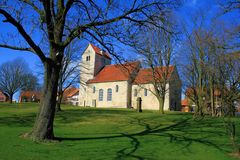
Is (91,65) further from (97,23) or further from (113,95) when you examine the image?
(97,23)

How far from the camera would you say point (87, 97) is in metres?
60.5

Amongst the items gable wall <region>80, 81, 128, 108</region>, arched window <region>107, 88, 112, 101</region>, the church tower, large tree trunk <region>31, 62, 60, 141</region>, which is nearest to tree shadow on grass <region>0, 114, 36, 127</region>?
large tree trunk <region>31, 62, 60, 141</region>

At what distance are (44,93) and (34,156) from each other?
368 centimetres

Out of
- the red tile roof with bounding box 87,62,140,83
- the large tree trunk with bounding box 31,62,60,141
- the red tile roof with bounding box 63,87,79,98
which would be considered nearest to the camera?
the large tree trunk with bounding box 31,62,60,141

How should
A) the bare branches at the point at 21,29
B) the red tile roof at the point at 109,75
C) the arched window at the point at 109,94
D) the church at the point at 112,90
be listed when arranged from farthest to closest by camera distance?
the arched window at the point at 109,94, the red tile roof at the point at 109,75, the church at the point at 112,90, the bare branches at the point at 21,29

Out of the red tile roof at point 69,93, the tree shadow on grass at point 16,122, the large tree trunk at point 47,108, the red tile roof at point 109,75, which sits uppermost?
the red tile roof at point 109,75

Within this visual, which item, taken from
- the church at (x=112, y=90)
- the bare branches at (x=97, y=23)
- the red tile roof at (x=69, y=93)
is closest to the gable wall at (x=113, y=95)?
the church at (x=112, y=90)

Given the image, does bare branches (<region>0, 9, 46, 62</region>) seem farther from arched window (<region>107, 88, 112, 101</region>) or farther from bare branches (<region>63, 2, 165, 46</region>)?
arched window (<region>107, 88, 112, 101</region>)

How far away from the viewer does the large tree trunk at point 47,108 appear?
1043 centimetres

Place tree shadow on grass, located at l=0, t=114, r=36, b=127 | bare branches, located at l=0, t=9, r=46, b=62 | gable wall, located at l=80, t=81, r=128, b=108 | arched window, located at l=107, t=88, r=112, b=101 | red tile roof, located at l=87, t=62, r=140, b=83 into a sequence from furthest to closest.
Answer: arched window, located at l=107, t=88, r=112, b=101
red tile roof, located at l=87, t=62, r=140, b=83
gable wall, located at l=80, t=81, r=128, b=108
tree shadow on grass, located at l=0, t=114, r=36, b=127
bare branches, located at l=0, t=9, r=46, b=62

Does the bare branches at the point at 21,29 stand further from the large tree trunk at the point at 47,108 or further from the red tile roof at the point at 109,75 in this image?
the red tile roof at the point at 109,75

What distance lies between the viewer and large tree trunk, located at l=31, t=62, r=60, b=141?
10.4 meters

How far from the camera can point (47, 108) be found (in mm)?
10656

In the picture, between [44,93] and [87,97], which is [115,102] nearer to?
[87,97]
